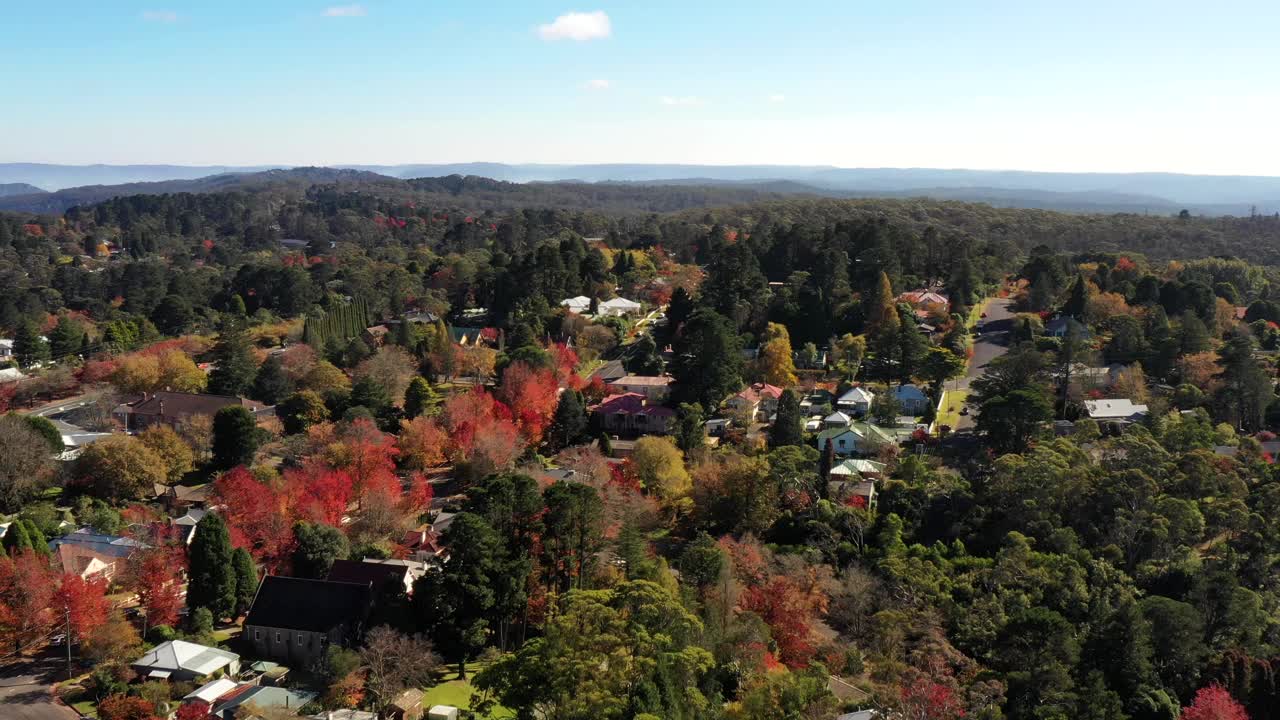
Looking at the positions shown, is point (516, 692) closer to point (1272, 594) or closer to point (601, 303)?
point (1272, 594)

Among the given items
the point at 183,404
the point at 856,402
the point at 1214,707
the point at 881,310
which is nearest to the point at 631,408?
the point at 856,402

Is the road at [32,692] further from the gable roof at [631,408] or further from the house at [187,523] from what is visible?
the gable roof at [631,408]

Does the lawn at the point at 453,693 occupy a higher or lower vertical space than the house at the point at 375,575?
lower

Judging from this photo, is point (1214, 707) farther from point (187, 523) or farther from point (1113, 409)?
point (187, 523)

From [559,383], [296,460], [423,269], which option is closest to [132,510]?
[296,460]

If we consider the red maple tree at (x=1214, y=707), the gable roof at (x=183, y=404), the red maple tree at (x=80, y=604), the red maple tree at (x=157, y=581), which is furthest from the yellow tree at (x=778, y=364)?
the red maple tree at (x=80, y=604)

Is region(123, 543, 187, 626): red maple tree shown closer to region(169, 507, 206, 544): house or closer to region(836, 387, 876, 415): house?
region(169, 507, 206, 544): house
